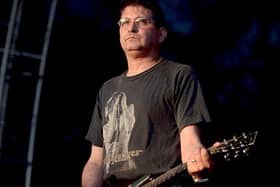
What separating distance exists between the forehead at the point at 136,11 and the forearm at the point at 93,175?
2.75 ft

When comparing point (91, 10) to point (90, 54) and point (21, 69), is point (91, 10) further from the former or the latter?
point (21, 69)

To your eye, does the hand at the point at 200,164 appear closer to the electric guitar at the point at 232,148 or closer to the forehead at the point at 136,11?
the electric guitar at the point at 232,148

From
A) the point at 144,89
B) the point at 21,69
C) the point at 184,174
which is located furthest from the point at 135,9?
the point at 21,69

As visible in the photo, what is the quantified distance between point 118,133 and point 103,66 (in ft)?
7.60

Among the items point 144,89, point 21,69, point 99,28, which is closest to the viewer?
point 144,89

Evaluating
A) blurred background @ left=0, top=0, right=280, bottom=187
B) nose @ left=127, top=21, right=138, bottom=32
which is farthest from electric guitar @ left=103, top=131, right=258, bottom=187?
blurred background @ left=0, top=0, right=280, bottom=187

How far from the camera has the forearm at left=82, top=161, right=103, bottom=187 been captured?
3275 mm

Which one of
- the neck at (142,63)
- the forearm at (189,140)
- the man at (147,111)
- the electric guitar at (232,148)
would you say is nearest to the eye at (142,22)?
the man at (147,111)

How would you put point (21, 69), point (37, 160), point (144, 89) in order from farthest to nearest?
point (37, 160)
point (21, 69)
point (144, 89)

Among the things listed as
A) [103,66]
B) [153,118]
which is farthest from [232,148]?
[103,66]

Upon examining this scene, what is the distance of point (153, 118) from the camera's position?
2.98 meters

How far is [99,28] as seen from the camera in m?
5.42

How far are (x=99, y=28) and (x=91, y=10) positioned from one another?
0.70ft

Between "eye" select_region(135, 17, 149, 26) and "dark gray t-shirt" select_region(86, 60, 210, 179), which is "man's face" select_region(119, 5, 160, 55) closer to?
"eye" select_region(135, 17, 149, 26)
